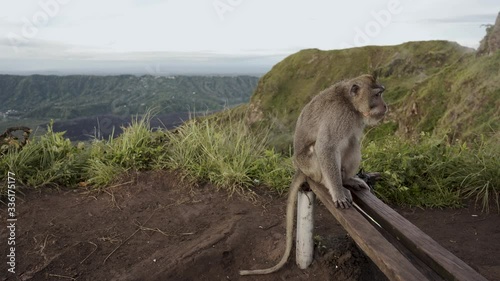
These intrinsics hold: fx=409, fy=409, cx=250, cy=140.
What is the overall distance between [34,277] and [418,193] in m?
5.10

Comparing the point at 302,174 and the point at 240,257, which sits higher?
the point at 302,174

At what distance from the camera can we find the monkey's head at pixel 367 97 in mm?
3818

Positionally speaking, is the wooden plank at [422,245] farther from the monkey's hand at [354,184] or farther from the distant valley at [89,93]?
the distant valley at [89,93]

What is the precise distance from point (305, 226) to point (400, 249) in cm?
121

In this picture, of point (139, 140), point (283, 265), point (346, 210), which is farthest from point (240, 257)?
point (139, 140)

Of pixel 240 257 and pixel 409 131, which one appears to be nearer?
pixel 240 257

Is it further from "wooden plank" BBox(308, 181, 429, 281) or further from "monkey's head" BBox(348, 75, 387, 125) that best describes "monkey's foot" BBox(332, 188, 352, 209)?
"monkey's head" BBox(348, 75, 387, 125)

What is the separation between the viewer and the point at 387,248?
8.71 ft

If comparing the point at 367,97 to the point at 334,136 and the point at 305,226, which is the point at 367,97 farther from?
the point at 305,226

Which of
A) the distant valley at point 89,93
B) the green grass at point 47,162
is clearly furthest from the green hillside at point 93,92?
the green grass at point 47,162

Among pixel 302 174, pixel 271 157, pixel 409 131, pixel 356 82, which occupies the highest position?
pixel 356 82

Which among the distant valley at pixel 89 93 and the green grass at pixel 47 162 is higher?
the green grass at pixel 47 162

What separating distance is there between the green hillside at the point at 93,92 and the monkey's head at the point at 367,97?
11363 cm

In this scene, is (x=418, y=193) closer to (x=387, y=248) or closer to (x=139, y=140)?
A: (x=387, y=248)
